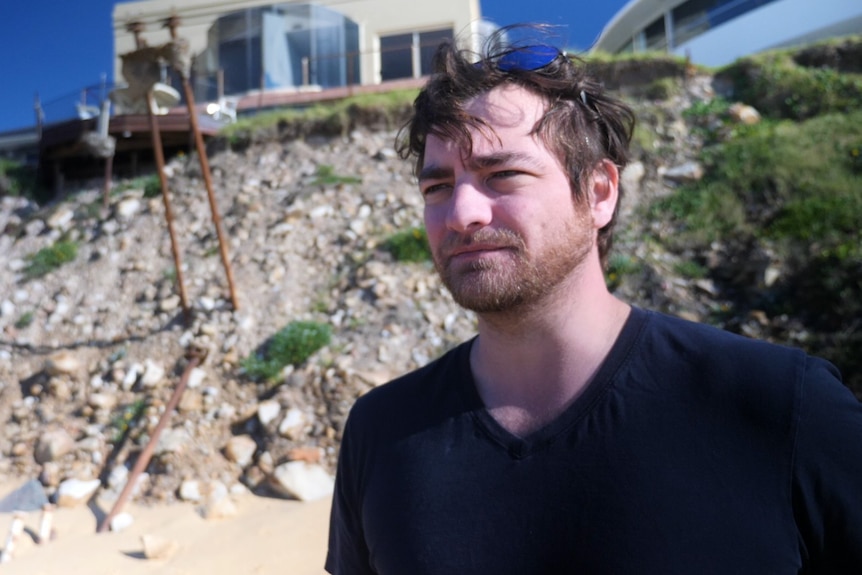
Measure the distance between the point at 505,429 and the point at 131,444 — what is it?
488 cm

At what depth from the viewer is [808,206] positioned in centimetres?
611

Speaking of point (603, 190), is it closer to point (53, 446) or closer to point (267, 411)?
point (267, 411)

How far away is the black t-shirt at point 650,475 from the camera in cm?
108

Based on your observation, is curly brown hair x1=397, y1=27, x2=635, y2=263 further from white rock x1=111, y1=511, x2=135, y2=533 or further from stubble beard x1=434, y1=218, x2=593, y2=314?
white rock x1=111, y1=511, x2=135, y2=533

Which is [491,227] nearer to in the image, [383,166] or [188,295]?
[188,295]

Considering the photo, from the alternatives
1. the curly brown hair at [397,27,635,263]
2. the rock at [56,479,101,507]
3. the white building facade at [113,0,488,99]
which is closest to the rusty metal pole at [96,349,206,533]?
the rock at [56,479,101,507]

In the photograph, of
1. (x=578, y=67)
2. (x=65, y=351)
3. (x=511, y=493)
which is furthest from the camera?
(x=65, y=351)

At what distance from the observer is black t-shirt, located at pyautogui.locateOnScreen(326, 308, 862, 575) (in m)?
1.08

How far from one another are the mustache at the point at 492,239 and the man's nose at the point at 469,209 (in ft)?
0.04

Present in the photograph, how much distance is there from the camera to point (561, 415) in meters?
1.29

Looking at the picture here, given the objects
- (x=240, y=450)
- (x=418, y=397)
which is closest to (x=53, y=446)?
(x=240, y=450)

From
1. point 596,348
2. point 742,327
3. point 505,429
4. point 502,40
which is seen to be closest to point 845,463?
point 596,348

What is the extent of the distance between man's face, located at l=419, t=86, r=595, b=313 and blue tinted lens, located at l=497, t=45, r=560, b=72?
4.9 inches

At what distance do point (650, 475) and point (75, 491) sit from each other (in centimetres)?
494
